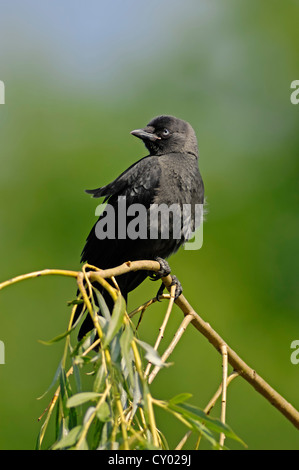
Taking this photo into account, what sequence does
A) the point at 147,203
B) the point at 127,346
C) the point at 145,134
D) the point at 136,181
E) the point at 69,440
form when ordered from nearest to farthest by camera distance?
the point at 69,440
the point at 127,346
the point at 147,203
the point at 136,181
the point at 145,134

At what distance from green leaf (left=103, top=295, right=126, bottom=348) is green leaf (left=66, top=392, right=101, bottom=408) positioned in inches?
7.0

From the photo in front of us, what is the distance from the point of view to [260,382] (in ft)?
9.84

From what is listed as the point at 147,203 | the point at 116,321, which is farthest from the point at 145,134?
the point at 116,321

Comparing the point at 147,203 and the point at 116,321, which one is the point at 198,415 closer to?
the point at 116,321

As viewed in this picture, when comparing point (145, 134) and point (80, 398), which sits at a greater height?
point (145, 134)

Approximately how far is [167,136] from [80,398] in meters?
3.29

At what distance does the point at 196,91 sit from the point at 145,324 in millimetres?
3632

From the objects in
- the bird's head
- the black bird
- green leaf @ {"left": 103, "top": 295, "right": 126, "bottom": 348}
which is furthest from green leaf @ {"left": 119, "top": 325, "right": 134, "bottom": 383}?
the bird's head

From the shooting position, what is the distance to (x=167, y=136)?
498 centimetres

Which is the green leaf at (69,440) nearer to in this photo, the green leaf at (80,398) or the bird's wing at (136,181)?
the green leaf at (80,398)

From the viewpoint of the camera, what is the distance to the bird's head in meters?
4.93

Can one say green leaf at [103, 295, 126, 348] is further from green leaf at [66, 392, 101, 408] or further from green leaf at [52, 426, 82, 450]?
green leaf at [52, 426, 82, 450]

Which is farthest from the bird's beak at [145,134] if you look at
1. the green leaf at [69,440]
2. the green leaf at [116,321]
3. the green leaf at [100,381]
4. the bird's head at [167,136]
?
the green leaf at [69,440]
